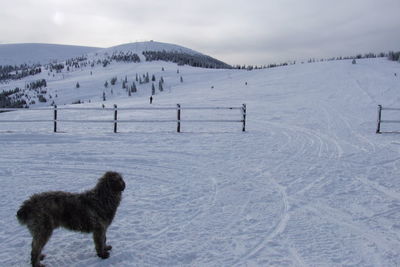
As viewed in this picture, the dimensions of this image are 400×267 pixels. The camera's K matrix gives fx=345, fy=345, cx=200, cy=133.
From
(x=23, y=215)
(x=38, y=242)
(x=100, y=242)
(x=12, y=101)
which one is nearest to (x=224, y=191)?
(x=100, y=242)

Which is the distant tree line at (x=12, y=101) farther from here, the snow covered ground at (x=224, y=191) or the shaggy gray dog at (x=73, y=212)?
the shaggy gray dog at (x=73, y=212)

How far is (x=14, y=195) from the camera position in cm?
746

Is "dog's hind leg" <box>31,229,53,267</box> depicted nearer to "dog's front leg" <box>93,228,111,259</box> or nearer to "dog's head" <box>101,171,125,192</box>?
"dog's front leg" <box>93,228,111,259</box>

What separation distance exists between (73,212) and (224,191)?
4018 mm

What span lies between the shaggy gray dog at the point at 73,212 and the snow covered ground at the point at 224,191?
50 centimetres

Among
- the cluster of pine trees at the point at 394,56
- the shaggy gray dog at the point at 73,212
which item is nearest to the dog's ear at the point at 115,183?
the shaggy gray dog at the point at 73,212

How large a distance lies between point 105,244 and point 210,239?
5.34ft

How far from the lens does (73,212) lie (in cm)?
470

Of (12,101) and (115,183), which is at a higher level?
(115,183)

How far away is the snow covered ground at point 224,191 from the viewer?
203 inches

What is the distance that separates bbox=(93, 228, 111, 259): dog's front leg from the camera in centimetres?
486

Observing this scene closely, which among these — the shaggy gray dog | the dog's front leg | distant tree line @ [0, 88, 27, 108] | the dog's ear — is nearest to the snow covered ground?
the dog's front leg

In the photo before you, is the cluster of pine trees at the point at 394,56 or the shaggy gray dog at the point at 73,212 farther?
the cluster of pine trees at the point at 394,56

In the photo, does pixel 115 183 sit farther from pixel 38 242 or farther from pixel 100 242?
pixel 38 242
